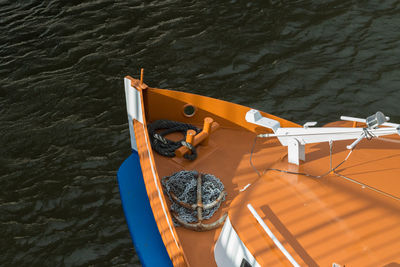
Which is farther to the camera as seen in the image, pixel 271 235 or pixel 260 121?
pixel 260 121

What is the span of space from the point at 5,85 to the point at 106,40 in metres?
2.70

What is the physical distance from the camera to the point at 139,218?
6.11 m

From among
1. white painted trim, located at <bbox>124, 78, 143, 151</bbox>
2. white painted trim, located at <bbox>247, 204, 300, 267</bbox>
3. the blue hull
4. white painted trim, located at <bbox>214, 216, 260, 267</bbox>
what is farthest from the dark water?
white painted trim, located at <bbox>247, 204, 300, 267</bbox>

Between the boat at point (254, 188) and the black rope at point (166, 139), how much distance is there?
2cm

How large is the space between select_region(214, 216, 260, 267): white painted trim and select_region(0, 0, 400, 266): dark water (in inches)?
82.5

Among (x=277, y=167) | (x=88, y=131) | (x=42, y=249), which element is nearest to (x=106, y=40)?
(x=88, y=131)

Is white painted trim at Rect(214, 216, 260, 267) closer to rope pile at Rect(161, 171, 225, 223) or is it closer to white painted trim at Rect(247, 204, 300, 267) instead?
white painted trim at Rect(247, 204, 300, 267)

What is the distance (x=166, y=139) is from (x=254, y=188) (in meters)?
1.90

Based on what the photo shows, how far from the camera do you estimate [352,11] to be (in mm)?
11531

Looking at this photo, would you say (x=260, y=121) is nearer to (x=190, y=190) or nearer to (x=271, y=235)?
(x=190, y=190)

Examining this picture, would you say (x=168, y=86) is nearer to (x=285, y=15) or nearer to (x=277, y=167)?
(x=285, y=15)

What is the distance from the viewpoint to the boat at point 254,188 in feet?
14.7

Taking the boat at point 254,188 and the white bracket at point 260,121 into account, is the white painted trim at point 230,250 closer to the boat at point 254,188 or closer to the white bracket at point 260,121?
the boat at point 254,188

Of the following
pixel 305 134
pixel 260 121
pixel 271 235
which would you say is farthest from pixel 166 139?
pixel 271 235
